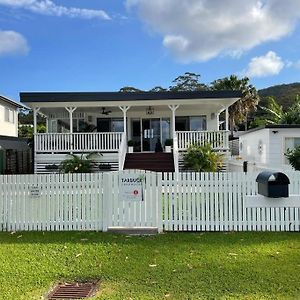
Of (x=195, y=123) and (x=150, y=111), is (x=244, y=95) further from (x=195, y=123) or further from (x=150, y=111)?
(x=150, y=111)

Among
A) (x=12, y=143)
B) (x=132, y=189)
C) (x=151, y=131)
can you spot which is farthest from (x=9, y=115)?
(x=132, y=189)

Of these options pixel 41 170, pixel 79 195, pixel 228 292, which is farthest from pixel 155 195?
pixel 41 170

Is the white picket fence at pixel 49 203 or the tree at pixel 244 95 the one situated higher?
the tree at pixel 244 95

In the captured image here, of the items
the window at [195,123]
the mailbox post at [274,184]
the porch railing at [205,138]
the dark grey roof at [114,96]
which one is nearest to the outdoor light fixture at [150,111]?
the window at [195,123]

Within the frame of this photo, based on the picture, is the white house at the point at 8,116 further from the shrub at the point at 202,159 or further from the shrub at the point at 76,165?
the shrub at the point at 202,159

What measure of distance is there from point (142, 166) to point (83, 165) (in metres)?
2.88

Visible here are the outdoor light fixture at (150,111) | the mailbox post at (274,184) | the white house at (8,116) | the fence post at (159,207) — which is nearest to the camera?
the mailbox post at (274,184)

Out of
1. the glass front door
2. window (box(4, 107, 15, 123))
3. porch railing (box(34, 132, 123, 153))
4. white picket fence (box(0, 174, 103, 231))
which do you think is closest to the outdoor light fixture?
the glass front door

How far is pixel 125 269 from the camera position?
18.2ft

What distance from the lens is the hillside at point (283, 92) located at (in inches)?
2616

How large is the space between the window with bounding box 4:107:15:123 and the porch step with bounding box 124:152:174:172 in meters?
13.2

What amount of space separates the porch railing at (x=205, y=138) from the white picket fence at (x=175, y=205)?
10495 millimetres

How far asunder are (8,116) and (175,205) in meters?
24.3

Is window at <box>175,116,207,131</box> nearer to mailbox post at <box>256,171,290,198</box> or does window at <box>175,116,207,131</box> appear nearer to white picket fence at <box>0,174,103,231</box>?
mailbox post at <box>256,171,290,198</box>
